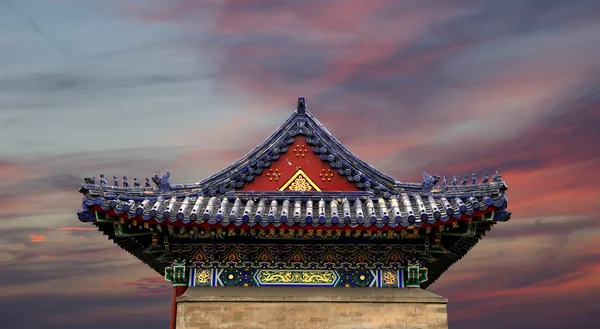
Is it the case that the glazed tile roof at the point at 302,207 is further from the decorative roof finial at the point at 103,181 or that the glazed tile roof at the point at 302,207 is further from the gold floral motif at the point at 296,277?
the gold floral motif at the point at 296,277

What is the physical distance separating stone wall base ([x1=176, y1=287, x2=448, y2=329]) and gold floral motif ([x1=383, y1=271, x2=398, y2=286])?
1.24 feet

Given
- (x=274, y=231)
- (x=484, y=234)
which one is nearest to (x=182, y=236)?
(x=274, y=231)

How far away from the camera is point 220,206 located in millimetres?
17750

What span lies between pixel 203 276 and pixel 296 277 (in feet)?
7.24

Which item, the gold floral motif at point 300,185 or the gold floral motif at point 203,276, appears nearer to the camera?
the gold floral motif at point 203,276

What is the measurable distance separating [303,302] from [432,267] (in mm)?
5387

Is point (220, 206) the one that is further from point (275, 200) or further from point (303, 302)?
point (303, 302)

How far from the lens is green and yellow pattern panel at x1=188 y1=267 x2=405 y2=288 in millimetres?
17797

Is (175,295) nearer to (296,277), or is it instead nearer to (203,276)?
(203,276)

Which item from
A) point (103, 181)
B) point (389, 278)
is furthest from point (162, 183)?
point (389, 278)

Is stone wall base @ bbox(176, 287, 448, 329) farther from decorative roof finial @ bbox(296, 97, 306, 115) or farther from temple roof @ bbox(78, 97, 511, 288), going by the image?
decorative roof finial @ bbox(296, 97, 306, 115)

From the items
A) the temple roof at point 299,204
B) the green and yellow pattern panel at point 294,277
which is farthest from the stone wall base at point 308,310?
the temple roof at point 299,204

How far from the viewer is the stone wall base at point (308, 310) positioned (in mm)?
17297

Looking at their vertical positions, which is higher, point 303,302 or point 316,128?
point 316,128
